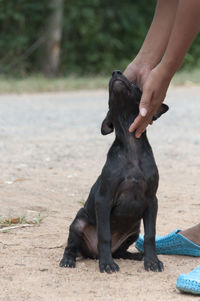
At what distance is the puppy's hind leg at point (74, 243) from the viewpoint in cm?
301

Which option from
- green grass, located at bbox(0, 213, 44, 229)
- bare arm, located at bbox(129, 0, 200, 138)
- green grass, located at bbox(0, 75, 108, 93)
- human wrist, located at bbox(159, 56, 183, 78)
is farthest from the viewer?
green grass, located at bbox(0, 75, 108, 93)

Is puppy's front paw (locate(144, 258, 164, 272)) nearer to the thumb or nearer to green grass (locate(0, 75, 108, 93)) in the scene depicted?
the thumb

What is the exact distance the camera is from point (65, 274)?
112 inches

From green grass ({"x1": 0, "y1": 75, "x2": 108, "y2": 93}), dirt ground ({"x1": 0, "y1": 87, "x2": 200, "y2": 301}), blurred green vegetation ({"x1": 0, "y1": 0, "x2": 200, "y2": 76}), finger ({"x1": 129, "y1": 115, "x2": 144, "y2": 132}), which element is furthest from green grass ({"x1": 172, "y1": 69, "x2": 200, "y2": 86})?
finger ({"x1": 129, "y1": 115, "x2": 144, "y2": 132})

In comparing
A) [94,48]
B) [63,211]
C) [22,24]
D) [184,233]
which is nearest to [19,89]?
[22,24]

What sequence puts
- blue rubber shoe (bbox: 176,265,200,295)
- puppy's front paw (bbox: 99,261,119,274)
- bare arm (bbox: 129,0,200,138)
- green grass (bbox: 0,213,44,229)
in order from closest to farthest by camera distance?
1. blue rubber shoe (bbox: 176,265,200,295)
2. bare arm (bbox: 129,0,200,138)
3. puppy's front paw (bbox: 99,261,119,274)
4. green grass (bbox: 0,213,44,229)

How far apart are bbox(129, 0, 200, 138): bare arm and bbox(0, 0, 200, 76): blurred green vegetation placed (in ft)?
45.3

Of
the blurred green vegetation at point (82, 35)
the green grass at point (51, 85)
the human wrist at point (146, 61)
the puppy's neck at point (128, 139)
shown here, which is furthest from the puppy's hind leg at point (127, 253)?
the blurred green vegetation at point (82, 35)

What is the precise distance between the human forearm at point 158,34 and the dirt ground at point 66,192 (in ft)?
3.60

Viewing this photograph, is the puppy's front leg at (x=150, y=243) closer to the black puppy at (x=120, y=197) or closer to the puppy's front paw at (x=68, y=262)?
the black puppy at (x=120, y=197)

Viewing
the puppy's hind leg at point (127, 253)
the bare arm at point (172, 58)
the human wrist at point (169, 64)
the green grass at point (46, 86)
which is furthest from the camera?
the green grass at point (46, 86)

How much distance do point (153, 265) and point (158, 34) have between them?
1250 millimetres

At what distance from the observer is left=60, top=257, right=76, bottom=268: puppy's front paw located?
299 centimetres

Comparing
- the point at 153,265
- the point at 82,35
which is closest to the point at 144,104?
the point at 153,265
